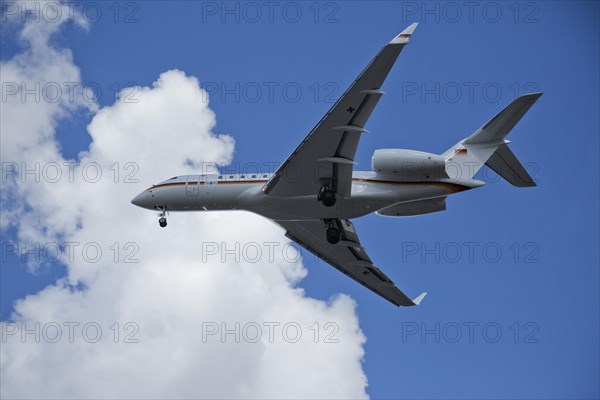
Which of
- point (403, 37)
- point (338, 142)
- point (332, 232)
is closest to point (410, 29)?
point (403, 37)

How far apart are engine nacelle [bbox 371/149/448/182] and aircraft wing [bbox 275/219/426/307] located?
15.6ft

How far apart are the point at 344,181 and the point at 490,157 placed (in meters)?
6.13

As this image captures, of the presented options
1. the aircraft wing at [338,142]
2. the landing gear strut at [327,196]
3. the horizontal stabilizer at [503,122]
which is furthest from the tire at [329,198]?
the horizontal stabilizer at [503,122]

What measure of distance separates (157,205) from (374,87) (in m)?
13.7

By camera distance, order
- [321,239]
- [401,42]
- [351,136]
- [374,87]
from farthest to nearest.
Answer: [321,239]
[351,136]
[374,87]
[401,42]

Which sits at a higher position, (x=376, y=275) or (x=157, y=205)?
(x=157, y=205)

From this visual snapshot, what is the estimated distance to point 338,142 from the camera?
31578 mm

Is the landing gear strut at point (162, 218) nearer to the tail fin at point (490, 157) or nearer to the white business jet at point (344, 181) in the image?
the white business jet at point (344, 181)

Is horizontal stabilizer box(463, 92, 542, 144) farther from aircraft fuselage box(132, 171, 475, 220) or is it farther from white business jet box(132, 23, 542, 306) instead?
aircraft fuselage box(132, 171, 475, 220)

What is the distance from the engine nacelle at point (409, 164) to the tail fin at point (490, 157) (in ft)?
4.58

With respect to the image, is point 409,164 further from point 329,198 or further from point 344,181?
point 329,198

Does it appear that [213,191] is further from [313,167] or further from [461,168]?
[461,168]

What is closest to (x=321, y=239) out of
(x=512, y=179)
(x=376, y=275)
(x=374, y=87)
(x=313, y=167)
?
(x=376, y=275)

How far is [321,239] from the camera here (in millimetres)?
39250
